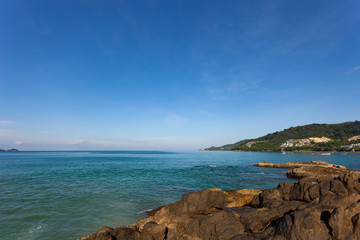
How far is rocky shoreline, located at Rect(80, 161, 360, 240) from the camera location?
27.7 feet

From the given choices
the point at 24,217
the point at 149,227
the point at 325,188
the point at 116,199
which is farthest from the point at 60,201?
the point at 325,188

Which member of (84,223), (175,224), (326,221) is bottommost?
(84,223)

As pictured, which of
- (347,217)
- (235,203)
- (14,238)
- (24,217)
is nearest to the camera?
(347,217)

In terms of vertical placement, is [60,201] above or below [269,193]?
below

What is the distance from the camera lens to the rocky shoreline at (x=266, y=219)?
845 cm

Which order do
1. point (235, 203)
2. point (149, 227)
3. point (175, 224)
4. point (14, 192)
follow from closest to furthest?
point (149, 227), point (175, 224), point (235, 203), point (14, 192)

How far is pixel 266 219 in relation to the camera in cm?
1150

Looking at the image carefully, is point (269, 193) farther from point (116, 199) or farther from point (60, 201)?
point (60, 201)

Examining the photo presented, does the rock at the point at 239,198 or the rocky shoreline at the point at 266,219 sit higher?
the rocky shoreline at the point at 266,219

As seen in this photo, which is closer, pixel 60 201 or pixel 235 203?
pixel 235 203

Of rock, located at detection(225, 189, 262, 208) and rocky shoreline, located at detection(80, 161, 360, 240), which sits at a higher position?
rocky shoreline, located at detection(80, 161, 360, 240)

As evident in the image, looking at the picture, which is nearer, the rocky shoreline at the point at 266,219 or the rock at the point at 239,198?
the rocky shoreline at the point at 266,219

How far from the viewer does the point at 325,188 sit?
1645cm

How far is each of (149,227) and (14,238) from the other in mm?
11117
